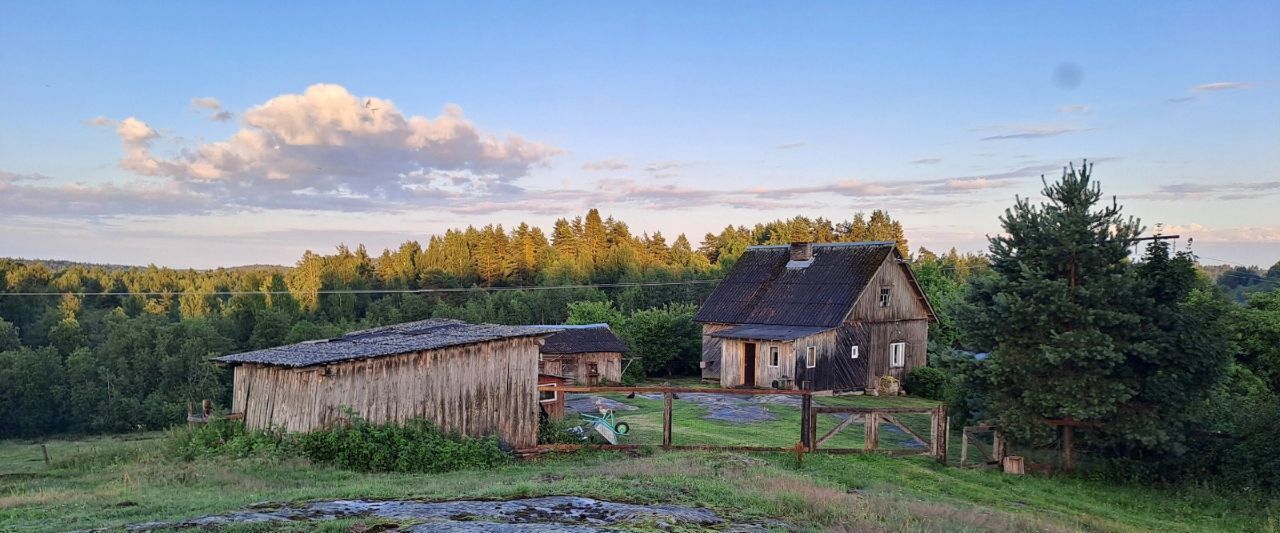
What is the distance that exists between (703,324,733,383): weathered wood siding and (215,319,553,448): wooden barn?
722 inches

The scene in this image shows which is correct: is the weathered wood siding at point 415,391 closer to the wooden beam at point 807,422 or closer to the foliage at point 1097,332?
the wooden beam at point 807,422

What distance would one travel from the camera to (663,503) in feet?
34.3

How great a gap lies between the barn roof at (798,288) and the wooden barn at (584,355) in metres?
4.31

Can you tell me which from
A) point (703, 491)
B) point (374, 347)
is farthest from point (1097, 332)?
point (374, 347)

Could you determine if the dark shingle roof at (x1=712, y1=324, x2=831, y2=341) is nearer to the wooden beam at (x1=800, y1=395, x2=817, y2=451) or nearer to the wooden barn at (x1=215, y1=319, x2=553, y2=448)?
the wooden beam at (x1=800, y1=395, x2=817, y2=451)

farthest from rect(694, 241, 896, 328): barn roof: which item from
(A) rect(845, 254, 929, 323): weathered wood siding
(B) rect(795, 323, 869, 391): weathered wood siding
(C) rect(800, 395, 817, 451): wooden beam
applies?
(C) rect(800, 395, 817, 451): wooden beam

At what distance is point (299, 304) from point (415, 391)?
62.8 meters

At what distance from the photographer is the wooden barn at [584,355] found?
34562mm

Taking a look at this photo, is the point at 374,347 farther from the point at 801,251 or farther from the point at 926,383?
the point at 926,383

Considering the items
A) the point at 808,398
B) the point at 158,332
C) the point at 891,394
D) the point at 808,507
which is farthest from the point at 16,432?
the point at 808,507

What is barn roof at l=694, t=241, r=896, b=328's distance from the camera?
35125mm

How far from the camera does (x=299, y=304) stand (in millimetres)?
74938

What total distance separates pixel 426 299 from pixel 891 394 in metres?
49.0

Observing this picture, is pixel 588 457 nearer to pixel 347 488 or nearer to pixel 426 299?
pixel 347 488
